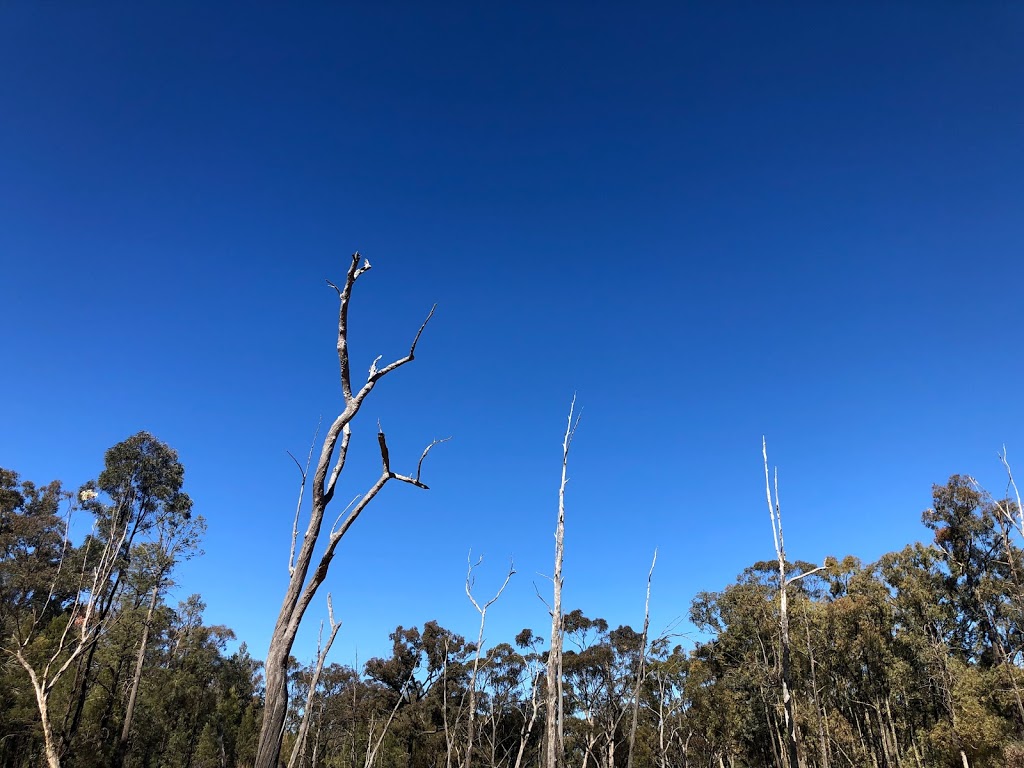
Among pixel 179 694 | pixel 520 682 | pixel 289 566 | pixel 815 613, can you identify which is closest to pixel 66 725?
pixel 179 694

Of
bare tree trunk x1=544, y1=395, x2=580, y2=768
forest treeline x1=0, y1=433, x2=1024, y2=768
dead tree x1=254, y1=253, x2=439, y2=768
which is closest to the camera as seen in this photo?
dead tree x1=254, y1=253, x2=439, y2=768

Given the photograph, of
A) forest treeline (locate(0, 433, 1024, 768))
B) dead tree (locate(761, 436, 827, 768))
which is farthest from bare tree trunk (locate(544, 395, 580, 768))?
forest treeline (locate(0, 433, 1024, 768))

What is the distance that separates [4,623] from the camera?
2073 cm

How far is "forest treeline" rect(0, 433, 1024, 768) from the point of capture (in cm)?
2072

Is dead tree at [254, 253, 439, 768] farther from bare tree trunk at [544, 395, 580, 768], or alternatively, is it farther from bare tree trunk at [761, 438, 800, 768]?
bare tree trunk at [761, 438, 800, 768]

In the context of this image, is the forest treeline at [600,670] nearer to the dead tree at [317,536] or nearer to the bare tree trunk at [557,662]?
the bare tree trunk at [557,662]

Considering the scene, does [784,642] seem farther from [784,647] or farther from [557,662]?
[557,662]

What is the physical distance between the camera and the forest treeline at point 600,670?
816 inches

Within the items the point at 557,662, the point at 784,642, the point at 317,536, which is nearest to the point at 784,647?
the point at 784,642

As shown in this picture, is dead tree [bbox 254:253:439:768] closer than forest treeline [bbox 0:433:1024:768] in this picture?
Yes

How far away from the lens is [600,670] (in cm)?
3666

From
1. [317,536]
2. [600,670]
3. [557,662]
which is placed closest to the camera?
[317,536]

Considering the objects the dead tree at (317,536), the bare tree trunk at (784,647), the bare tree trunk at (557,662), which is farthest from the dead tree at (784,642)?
the dead tree at (317,536)

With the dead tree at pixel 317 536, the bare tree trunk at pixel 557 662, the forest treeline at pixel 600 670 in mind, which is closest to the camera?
the dead tree at pixel 317 536
